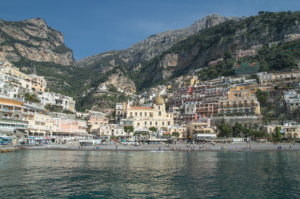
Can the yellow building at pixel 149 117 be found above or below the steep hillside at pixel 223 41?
below

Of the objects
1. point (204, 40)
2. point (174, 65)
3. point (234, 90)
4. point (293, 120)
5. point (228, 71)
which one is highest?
point (204, 40)

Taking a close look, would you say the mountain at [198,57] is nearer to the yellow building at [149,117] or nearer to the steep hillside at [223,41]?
the steep hillside at [223,41]

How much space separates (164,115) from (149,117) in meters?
5.50

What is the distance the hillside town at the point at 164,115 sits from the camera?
77.6m

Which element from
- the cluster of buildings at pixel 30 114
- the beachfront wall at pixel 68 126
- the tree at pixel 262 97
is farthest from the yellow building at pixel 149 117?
the tree at pixel 262 97

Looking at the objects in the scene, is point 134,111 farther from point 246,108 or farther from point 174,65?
point 174,65

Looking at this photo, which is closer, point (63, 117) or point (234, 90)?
point (63, 117)

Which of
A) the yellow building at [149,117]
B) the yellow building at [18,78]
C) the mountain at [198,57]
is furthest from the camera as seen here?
the mountain at [198,57]

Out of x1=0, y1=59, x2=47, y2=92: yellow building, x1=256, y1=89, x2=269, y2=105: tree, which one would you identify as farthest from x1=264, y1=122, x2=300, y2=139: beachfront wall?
x1=0, y1=59, x2=47, y2=92: yellow building

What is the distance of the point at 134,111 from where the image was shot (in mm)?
106000

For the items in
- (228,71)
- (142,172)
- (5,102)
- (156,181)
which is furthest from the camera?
(228,71)

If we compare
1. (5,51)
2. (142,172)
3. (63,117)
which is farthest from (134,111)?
(5,51)

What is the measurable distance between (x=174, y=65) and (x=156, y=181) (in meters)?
169

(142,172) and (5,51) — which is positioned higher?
(5,51)
